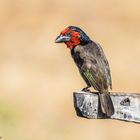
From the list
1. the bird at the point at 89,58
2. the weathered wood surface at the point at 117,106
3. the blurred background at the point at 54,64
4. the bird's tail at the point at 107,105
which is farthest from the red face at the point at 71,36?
the blurred background at the point at 54,64

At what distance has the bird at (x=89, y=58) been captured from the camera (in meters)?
8.09

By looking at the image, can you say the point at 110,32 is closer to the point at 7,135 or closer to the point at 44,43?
the point at 44,43

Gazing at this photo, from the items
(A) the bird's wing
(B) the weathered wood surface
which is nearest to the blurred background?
(A) the bird's wing

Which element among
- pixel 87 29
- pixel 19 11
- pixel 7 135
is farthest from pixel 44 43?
pixel 7 135

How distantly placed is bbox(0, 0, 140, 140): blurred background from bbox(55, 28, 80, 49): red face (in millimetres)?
2083

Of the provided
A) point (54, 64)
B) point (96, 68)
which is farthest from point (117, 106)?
point (54, 64)

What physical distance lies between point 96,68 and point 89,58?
0.22 metres

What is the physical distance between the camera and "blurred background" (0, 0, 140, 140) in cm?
1359

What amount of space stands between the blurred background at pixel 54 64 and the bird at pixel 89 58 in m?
2.08

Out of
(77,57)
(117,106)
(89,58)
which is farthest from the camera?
(77,57)

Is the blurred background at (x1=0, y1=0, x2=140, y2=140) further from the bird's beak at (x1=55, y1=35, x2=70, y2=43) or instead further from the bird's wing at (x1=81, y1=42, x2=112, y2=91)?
the bird's beak at (x1=55, y1=35, x2=70, y2=43)

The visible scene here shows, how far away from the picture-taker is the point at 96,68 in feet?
26.8

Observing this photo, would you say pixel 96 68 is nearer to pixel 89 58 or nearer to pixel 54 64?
pixel 89 58

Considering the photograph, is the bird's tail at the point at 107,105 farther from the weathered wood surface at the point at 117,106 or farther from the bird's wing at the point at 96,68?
the bird's wing at the point at 96,68
